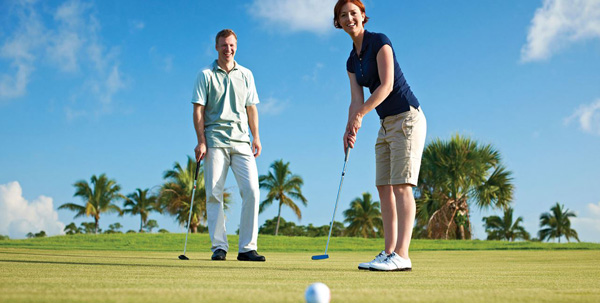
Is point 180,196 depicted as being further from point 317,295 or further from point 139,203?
point 317,295

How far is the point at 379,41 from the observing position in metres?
4.03

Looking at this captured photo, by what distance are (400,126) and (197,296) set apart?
2381 mm

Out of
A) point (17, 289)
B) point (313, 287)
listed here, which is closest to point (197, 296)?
point (313, 287)

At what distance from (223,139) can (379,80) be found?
2154 millimetres

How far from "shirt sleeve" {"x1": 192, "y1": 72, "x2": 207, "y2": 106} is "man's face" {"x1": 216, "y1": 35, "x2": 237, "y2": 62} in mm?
300

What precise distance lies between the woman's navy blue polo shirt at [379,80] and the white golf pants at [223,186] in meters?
2.01

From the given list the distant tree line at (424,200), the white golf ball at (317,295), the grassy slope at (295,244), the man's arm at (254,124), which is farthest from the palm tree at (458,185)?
the white golf ball at (317,295)

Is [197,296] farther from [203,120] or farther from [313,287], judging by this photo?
[203,120]

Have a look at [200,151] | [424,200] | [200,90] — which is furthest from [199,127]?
[424,200]

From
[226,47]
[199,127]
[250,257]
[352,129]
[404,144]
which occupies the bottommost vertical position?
[250,257]

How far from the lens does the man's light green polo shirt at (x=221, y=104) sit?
5.66 m

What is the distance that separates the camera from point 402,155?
12.9 ft

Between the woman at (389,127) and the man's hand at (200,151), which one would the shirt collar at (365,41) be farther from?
the man's hand at (200,151)

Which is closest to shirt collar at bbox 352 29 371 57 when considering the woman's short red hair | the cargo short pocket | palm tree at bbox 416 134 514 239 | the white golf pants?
the woman's short red hair
